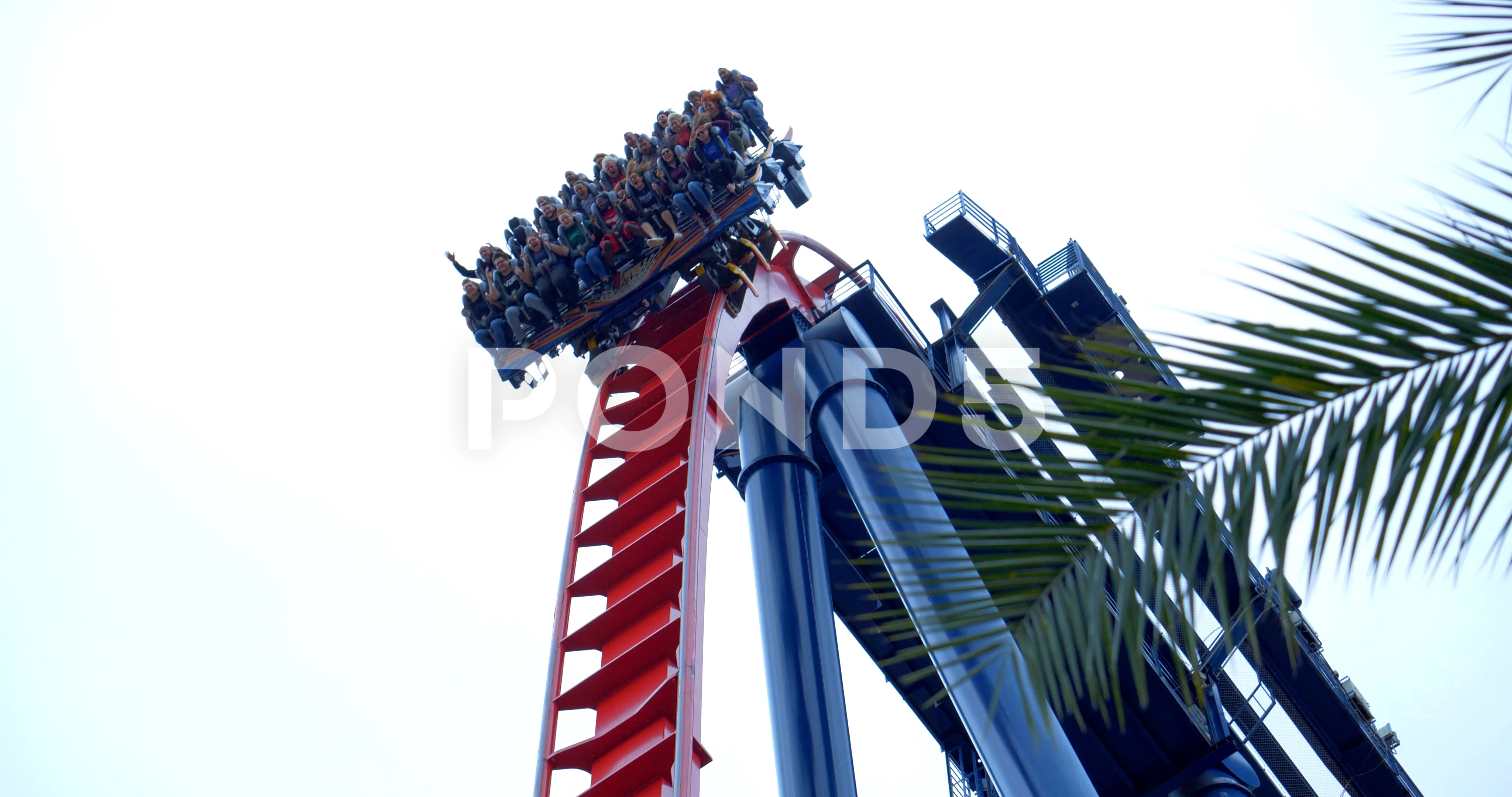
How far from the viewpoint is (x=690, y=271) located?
10.7 metres

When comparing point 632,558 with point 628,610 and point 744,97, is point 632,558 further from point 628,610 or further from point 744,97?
point 744,97

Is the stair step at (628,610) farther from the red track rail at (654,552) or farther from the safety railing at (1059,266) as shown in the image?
the safety railing at (1059,266)

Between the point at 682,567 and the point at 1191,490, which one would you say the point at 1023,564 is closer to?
the point at 1191,490

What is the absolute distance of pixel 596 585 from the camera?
902 cm

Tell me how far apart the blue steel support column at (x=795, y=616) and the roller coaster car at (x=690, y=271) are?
111cm

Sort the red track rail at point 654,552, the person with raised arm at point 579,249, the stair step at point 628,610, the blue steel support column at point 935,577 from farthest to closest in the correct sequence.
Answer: the person with raised arm at point 579,249 < the stair step at point 628,610 < the red track rail at point 654,552 < the blue steel support column at point 935,577

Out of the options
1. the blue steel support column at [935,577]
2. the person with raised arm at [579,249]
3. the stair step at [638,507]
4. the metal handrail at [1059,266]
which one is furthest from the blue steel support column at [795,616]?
the metal handrail at [1059,266]

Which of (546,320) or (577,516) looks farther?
(546,320)

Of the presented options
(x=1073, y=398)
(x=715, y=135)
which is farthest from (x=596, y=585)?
(x=1073, y=398)

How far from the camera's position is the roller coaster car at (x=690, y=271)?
10414 millimetres

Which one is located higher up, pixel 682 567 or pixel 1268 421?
pixel 682 567

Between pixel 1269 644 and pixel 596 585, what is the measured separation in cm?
504

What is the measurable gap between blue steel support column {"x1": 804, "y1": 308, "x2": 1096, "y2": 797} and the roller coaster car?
0.86 metres

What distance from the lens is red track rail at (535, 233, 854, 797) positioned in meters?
7.41
